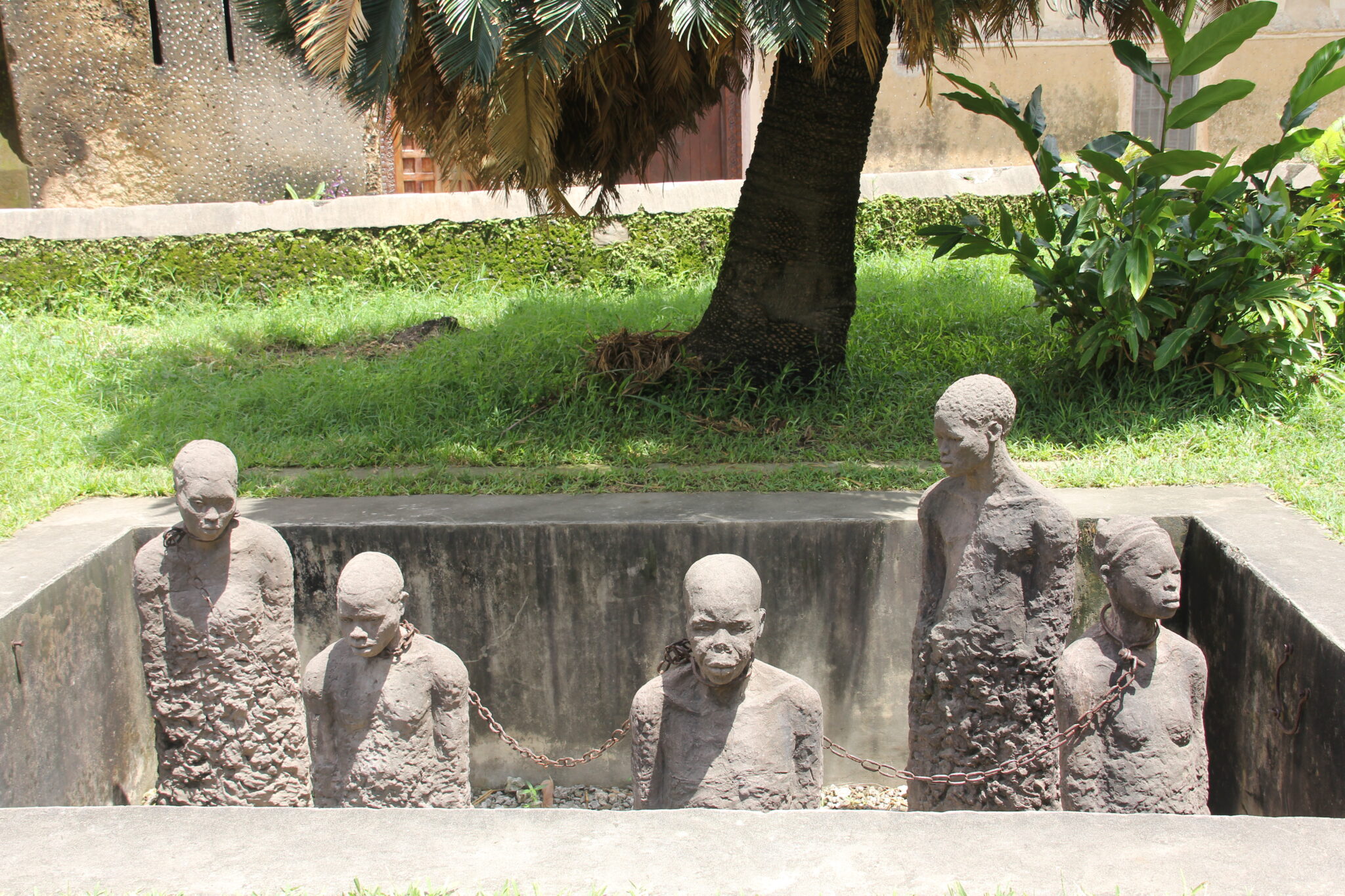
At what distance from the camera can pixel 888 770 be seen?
12.6 ft

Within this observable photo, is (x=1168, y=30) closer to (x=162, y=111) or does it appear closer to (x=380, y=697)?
(x=380, y=697)

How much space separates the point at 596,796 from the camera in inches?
206

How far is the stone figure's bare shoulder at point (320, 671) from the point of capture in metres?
3.71

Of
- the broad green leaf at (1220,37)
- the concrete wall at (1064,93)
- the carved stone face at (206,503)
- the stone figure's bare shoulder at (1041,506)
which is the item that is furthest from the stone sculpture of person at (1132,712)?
the concrete wall at (1064,93)

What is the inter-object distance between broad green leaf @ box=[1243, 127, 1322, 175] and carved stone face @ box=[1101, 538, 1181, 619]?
13.3 ft

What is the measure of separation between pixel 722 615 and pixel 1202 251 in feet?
16.9

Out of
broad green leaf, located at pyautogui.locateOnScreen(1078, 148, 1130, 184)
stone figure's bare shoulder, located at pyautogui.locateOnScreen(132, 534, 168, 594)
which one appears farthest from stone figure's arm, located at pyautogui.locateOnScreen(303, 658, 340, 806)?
broad green leaf, located at pyautogui.locateOnScreen(1078, 148, 1130, 184)

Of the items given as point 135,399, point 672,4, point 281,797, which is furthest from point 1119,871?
point 135,399

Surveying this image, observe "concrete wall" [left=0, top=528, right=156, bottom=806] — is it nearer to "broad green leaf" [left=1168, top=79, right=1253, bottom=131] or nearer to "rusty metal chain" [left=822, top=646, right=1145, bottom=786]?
"rusty metal chain" [left=822, top=646, right=1145, bottom=786]

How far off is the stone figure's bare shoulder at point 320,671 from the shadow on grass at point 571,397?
8.06 ft

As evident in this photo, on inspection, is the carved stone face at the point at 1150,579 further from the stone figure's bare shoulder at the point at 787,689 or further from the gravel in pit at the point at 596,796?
the gravel in pit at the point at 596,796

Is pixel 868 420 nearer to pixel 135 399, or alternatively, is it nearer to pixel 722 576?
pixel 722 576

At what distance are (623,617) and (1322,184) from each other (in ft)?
16.5

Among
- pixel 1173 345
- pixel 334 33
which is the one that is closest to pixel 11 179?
pixel 334 33
